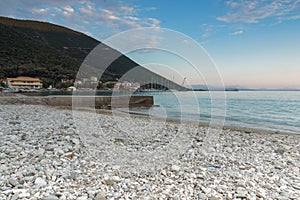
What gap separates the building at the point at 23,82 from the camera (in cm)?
5494

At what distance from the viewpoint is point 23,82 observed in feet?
186

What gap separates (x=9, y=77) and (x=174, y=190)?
65320 mm

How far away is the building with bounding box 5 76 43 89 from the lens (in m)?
54.9

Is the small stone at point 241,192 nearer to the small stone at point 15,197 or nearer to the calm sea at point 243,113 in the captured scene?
the small stone at point 15,197

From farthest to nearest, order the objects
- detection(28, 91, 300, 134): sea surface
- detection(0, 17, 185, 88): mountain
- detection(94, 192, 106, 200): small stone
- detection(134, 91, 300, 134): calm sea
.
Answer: detection(0, 17, 185, 88): mountain < detection(134, 91, 300, 134): calm sea < detection(28, 91, 300, 134): sea surface < detection(94, 192, 106, 200): small stone

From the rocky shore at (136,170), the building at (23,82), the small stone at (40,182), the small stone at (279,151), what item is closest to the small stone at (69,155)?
the rocky shore at (136,170)

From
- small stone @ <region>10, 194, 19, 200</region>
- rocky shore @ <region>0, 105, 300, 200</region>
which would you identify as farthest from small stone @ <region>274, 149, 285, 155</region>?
small stone @ <region>10, 194, 19, 200</region>

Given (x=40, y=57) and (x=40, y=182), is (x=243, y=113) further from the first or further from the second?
(x=40, y=57)

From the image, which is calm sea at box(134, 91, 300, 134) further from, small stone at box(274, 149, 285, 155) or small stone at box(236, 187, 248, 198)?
small stone at box(236, 187, 248, 198)

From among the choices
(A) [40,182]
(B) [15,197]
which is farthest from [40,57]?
(B) [15,197]

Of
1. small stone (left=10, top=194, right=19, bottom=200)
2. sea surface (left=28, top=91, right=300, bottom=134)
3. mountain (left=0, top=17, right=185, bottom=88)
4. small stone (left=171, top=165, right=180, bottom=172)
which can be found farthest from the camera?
mountain (left=0, top=17, right=185, bottom=88)

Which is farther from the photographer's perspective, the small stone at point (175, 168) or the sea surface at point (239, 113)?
the sea surface at point (239, 113)

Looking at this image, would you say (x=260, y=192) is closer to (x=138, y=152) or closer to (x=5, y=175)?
(x=138, y=152)

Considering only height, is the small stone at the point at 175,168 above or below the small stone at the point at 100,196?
below
